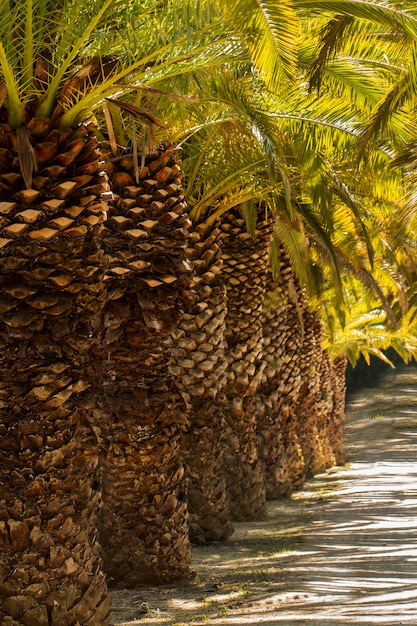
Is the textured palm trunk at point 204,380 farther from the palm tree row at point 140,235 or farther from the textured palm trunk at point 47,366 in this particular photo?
the textured palm trunk at point 47,366

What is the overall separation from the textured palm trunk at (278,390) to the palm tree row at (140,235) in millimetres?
2669

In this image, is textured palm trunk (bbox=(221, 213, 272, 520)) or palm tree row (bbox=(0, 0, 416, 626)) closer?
palm tree row (bbox=(0, 0, 416, 626))

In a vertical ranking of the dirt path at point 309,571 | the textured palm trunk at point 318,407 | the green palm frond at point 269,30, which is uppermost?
the green palm frond at point 269,30

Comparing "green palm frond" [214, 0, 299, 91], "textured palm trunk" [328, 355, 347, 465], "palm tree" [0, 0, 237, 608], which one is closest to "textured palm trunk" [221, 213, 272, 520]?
"palm tree" [0, 0, 237, 608]

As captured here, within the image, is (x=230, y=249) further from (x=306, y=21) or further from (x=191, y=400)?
(x=306, y=21)

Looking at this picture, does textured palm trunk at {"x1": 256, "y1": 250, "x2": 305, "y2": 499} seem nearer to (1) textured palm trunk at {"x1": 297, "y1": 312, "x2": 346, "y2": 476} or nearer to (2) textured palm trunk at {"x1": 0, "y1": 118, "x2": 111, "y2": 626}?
(1) textured palm trunk at {"x1": 297, "y1": 312, "x2": 346, "y2": 476}

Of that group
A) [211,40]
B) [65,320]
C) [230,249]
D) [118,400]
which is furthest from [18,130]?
[230,249]

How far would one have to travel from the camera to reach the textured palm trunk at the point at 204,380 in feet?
38.4

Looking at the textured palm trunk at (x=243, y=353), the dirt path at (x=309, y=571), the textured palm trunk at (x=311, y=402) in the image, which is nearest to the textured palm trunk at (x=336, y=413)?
the textured palm trunk at (x=311, y=402)

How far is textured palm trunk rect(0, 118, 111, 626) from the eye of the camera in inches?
247

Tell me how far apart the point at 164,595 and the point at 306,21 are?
6083 mm

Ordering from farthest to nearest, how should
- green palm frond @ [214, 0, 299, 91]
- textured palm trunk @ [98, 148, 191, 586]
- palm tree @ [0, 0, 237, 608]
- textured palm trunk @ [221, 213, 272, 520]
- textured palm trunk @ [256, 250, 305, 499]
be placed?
textured palm trunk @ [256, 250, 305, 499], textured palm trunk @ [221, 213, 272, 520], textured palm trunk @ [98, 148, 191, 586], palm tree @ [0, 0, 237, 608], green palm frond @ [214, 0, 299, 91]

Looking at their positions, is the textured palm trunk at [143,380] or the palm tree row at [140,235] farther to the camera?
the textured palm trunk at [143,380]

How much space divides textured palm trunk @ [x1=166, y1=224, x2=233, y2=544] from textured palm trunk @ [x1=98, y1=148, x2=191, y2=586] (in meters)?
2.00
